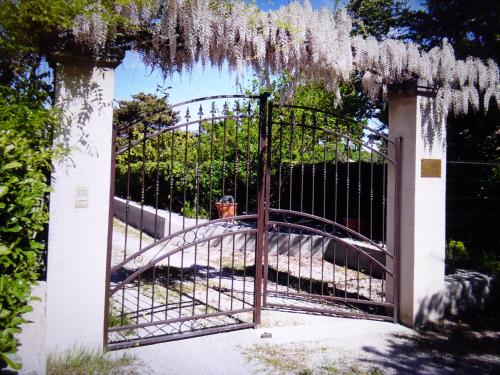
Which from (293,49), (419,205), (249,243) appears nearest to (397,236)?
(419,205)

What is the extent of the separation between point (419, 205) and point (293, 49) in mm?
2464

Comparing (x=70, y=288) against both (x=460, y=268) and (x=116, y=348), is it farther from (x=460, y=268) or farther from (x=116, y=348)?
(x=460, y=268)

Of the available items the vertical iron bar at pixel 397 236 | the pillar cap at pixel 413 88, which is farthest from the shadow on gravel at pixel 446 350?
the pillar cap at pixel 413 88

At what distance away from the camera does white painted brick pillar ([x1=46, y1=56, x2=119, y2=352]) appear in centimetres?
349

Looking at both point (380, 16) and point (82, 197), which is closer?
point (82, 197)

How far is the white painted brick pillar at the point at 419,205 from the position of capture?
498cm

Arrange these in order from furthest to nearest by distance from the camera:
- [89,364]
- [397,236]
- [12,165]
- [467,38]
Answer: [467,38] < [397,236] < [89,364] < [12,165]

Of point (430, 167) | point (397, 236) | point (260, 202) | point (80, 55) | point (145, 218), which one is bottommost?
point (145, 218)

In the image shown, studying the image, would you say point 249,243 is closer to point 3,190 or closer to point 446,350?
point 446,350

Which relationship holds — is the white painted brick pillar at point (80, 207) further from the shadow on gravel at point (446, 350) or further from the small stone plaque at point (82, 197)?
the shadow on gravel at point (446, 350)

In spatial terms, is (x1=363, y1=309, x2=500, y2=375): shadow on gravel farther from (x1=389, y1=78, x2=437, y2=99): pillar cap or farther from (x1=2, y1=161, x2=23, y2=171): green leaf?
(x1=2, y1=161, x2=23, y2=171): green leaf

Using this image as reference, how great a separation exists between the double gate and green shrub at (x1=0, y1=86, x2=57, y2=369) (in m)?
1.07

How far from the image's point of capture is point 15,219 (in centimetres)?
249

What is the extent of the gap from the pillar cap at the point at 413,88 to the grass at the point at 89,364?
4354 millimetres
